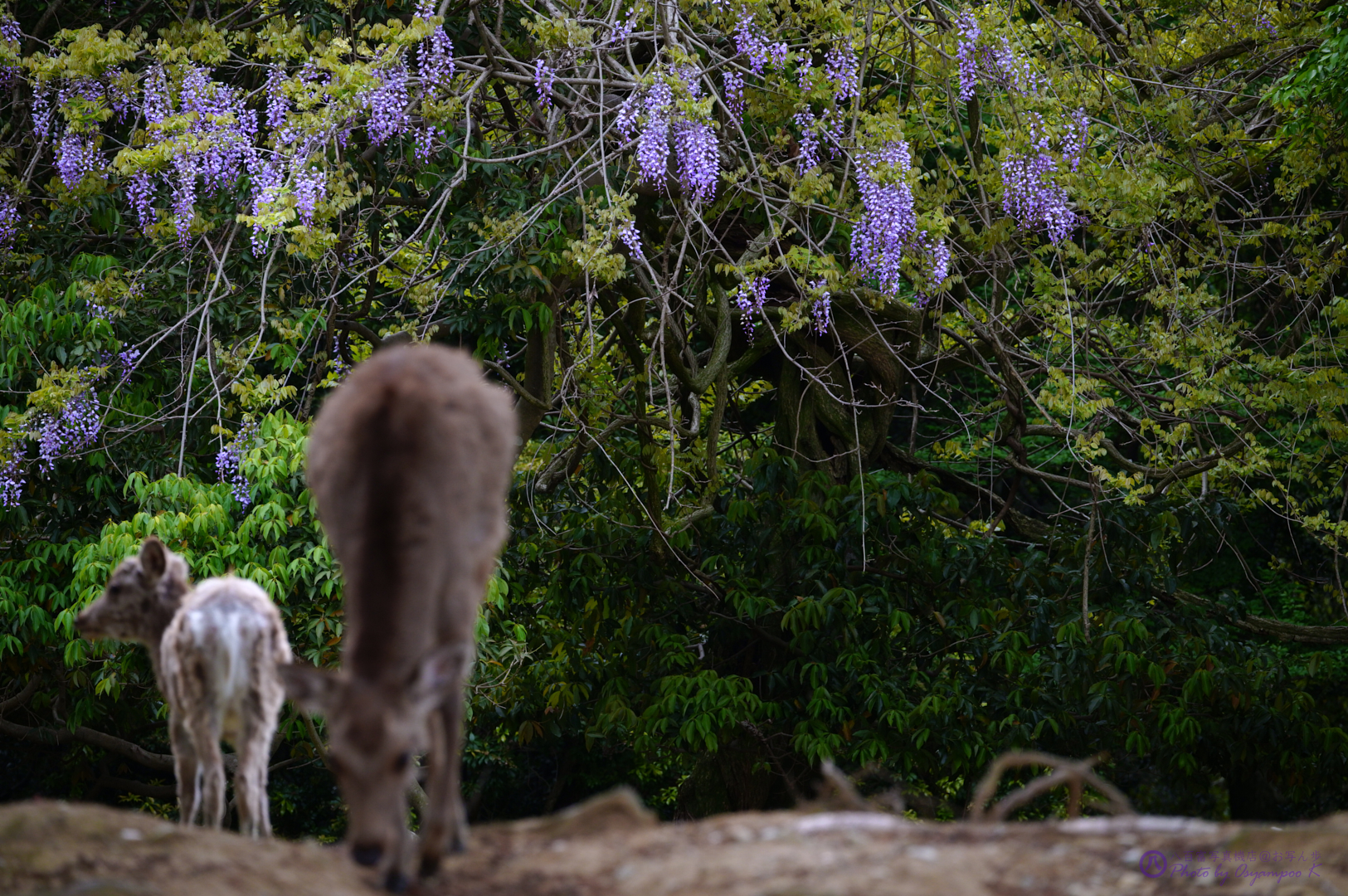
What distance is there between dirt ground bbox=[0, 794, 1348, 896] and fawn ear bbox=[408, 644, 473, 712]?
53cm

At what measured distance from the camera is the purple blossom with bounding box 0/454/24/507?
26.4 feet

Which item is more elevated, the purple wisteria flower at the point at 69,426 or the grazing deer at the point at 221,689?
the purple wisteria flower at the point at 69,426

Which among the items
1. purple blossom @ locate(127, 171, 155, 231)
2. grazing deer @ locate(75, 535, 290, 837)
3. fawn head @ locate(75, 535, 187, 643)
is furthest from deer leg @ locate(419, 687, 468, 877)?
purple blossom @ locate(127, 171, 155, 231)

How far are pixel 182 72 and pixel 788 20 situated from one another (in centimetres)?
414

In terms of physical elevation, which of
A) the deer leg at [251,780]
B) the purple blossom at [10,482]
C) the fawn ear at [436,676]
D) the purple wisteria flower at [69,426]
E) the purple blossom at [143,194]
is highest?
the purple blossom at [143,194]

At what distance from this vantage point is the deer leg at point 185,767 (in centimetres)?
440

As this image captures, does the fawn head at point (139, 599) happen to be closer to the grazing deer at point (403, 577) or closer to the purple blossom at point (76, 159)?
the grazing deer at point (403, 577)

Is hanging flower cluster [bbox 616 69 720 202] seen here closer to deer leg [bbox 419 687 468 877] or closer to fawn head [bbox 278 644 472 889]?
deer leg [bbox 419 687 468 877]

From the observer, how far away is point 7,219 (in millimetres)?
9086

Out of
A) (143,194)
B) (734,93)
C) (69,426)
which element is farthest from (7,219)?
(734,93)

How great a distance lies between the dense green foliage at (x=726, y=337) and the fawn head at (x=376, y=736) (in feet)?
14.1

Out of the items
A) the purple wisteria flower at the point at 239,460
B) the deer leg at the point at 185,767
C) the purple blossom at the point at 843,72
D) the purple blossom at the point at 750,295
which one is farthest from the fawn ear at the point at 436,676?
the purple blossom at the point at 843,72

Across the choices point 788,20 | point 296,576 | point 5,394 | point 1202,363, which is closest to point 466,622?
point 296,576

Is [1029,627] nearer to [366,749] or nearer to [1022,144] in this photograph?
[1022,144]
